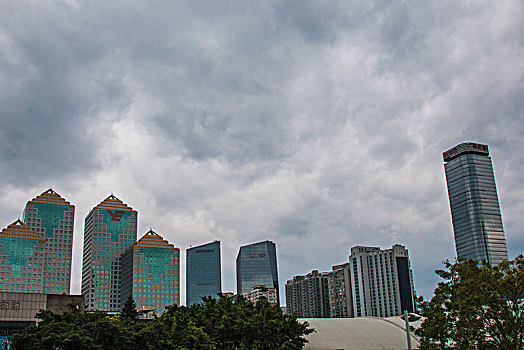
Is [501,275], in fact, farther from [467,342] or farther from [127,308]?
[127,308]

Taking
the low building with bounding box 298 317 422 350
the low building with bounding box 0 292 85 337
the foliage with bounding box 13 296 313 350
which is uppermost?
the low building with bounding box 0 292 85 337

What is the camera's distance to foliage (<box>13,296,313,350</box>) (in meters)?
37.5

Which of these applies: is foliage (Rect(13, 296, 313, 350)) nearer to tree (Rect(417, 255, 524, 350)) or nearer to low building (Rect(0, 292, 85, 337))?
low building (Rect(0, 292, 85, 337))

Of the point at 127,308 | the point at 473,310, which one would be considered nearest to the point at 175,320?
the point at 127,308

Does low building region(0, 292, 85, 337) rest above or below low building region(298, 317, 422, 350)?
above

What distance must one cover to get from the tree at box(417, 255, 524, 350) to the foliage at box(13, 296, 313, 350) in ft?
64.9

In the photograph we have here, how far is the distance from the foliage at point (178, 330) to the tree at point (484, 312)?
19791mm

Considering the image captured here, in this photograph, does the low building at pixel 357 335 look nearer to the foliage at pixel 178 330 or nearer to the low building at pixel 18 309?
the foliage at pixel 178 330

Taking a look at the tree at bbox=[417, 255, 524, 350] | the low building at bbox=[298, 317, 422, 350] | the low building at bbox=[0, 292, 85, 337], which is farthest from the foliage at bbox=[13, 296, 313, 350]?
the tree at bbox=[417, 255, 524, 350]

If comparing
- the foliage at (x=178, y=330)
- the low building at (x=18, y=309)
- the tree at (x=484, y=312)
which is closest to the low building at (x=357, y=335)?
the foliage at (x=178, y=330)

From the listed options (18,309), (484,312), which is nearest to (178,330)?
(18,309)

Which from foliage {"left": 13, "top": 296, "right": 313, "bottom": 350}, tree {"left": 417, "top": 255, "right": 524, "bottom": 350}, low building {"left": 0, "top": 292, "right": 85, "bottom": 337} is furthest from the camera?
low building {"left": 0, "top": 292, "right": 85, "bottom": 337}

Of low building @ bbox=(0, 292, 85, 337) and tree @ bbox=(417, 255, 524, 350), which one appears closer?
tree @ bbox=(417, 255, 524, 350)

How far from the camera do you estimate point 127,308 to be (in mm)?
63469
